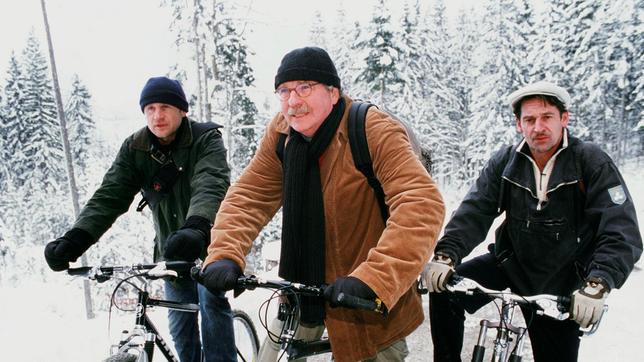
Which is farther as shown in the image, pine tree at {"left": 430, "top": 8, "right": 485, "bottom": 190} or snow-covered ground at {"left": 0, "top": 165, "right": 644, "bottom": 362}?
pine tree at {"left": 430, "top": 8, "right": 485, "bottom": 190}

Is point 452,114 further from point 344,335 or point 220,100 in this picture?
point 344,335

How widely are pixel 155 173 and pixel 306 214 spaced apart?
7.23 ft

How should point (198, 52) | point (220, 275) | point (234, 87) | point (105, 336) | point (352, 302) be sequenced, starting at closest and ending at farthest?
point (352, 302), point (220, 275), point (105, 336), point (198, 52), point (234, 87)

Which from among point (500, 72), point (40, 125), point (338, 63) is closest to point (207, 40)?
point (500, 72)

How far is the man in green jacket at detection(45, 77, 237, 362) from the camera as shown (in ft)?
13.6

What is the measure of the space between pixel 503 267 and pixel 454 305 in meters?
0.64

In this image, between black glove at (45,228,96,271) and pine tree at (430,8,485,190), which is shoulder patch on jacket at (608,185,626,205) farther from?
pine tree at (430,8,485,190)

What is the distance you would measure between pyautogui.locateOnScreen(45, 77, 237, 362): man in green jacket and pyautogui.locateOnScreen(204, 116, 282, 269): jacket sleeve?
29.4 inches

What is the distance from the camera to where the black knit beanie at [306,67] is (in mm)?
2883

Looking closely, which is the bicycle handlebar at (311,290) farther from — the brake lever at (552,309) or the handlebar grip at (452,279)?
the brake lever at (552,309)

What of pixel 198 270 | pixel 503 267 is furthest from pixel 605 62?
pixel 198 270

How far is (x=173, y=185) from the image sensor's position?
4.43 meters

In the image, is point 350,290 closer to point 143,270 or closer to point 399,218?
point 399,218

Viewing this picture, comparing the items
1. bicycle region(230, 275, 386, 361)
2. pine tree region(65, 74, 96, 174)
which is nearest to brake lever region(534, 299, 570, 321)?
bicycle region(230, 275, 386, 361)
